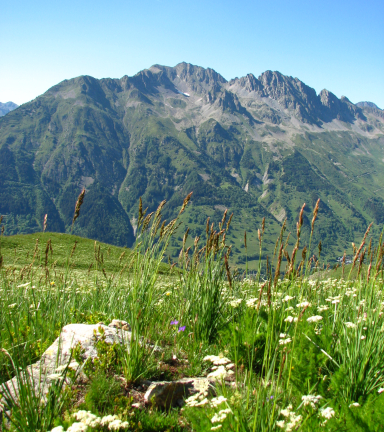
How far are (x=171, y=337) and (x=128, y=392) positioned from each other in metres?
1.47

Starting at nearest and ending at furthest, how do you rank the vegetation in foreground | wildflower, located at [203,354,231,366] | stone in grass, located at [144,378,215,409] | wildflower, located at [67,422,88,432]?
wildflower, located at [67,422,88,432]
the vegetation in foreground
wildflower, located at [203,354,231,366]
stone in grass, located at [144,378,215,409]

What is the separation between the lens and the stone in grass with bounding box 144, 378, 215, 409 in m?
3.25

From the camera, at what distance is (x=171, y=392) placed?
340 centimetres

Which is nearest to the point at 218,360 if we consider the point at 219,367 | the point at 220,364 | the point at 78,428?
the point at 219,367

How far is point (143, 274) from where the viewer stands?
13.0ft

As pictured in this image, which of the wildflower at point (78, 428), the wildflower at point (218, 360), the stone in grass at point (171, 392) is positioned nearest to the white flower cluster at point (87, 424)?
the wildflower at point (78, 428)

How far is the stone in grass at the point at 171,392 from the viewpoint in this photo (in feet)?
10.7

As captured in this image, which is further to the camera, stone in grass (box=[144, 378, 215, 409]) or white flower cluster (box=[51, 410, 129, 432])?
stone in grass (box=[144, 378, 215, 409])

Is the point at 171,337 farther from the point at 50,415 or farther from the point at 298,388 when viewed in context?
the point at 50,415

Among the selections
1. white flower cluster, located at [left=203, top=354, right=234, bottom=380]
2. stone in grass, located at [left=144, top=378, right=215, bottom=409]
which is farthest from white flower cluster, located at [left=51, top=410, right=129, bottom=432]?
stone in grass, located at [left=144, top=378, right=215, bottom=409]

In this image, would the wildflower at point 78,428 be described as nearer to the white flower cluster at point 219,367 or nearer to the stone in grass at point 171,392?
the white flower cluster at point 219,367

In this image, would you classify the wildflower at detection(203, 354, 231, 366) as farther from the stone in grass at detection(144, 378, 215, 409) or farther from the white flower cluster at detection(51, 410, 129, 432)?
the white flower cluster at detection(51, 410, 129, 432)

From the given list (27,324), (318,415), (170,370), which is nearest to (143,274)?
(170,370)

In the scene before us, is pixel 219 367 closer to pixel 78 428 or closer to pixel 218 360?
pixel 218 360
